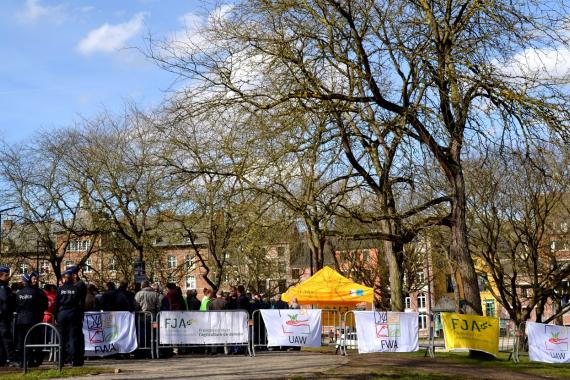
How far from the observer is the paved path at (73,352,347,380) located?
13.5 m

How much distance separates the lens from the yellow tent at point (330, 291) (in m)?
27.6

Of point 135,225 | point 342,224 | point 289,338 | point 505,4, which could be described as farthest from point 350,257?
point 505,4

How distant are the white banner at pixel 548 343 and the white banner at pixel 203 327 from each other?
774 centimetres

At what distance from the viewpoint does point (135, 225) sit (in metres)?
42.8

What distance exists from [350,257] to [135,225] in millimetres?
17388

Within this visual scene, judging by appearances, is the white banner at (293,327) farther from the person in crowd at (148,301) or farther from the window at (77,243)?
the window at (77,243)

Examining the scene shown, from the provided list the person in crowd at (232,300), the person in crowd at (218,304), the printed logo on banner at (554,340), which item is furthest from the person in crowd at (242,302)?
the printed logo on banner at (554,340)

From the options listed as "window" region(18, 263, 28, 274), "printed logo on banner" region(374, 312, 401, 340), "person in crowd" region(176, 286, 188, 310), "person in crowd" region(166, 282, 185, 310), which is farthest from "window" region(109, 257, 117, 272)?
"printed logo on banner" region(374, 312, 401, 340)

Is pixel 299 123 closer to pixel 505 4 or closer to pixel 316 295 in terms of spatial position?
pixel 505 4

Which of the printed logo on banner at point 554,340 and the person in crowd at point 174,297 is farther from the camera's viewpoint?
the printed logo on banner at point 554,340

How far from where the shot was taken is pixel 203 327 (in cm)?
1962

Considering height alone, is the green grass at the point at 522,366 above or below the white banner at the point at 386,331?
below

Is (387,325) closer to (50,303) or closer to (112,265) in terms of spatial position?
(50,303)

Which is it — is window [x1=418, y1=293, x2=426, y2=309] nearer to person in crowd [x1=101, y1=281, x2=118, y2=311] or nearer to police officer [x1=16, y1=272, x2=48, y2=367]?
person in crowd [x1=101, y1=281, x2=118, y2=311]
